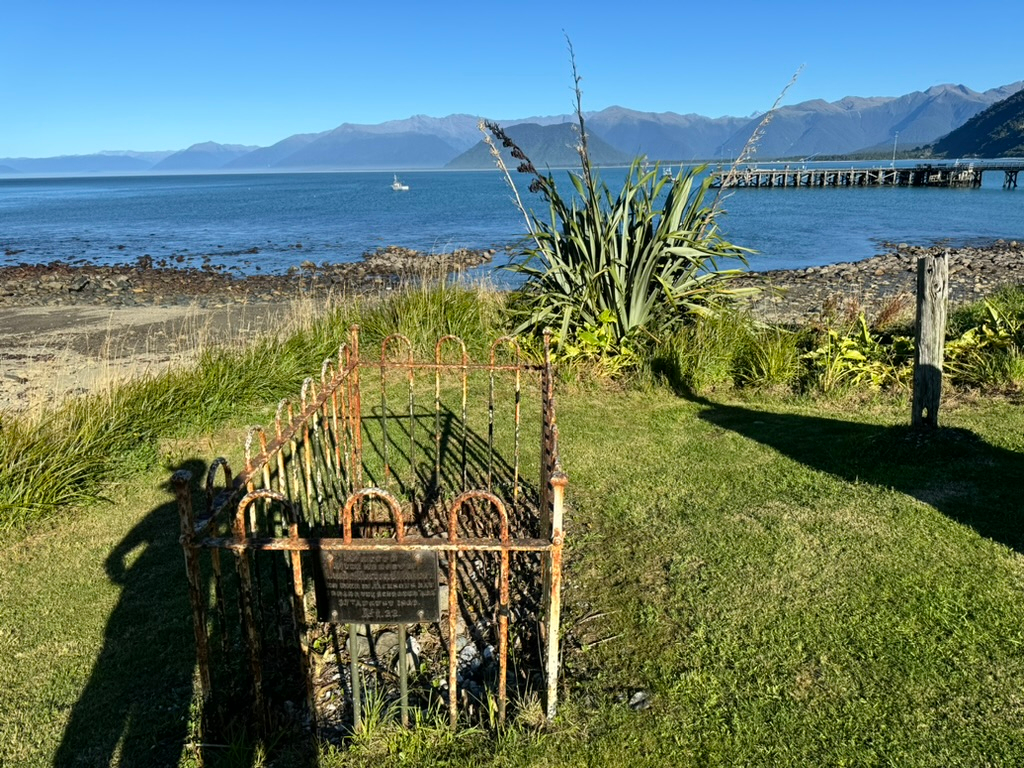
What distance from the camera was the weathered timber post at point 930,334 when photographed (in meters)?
6.09

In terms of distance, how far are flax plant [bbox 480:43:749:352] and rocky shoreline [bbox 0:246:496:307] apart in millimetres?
8230

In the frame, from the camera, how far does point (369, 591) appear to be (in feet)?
9.80

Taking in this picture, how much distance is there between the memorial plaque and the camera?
2947 millimetres

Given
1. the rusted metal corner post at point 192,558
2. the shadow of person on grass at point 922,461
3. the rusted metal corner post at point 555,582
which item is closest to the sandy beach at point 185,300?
the shadow of person on grass at point 922,461

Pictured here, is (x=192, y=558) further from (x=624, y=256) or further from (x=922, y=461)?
(x=624, y=256)

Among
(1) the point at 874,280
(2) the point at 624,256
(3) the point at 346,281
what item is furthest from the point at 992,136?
(2) the point at 624,256

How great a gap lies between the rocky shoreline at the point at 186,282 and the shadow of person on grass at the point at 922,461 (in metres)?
11.3

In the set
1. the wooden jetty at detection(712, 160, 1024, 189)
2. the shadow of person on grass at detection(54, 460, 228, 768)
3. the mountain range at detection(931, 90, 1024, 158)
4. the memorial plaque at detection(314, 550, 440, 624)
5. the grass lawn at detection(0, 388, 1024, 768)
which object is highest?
the mountain range at detection(931, 90, 1024, 158)

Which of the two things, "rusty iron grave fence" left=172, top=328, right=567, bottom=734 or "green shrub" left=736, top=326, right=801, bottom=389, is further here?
"green shrub" left=736, top=326, right=801, bottom=389

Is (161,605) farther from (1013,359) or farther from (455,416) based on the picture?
(1013,359)

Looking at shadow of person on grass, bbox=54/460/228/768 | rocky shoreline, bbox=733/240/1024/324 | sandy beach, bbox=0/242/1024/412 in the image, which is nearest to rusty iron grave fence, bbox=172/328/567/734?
shadow of person on grass, bbox=54/460/228/768

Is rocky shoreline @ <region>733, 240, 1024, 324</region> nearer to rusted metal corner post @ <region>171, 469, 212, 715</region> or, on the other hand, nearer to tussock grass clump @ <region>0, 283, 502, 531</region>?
tussock grass clump @ <region>0, 283, 502, 531</region>

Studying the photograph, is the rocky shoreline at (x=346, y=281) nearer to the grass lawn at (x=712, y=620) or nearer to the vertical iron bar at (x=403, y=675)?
the grass lawn at (x=712, y=620)

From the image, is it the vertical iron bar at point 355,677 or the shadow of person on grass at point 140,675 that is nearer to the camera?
the vertical iron bar at point 355,677
